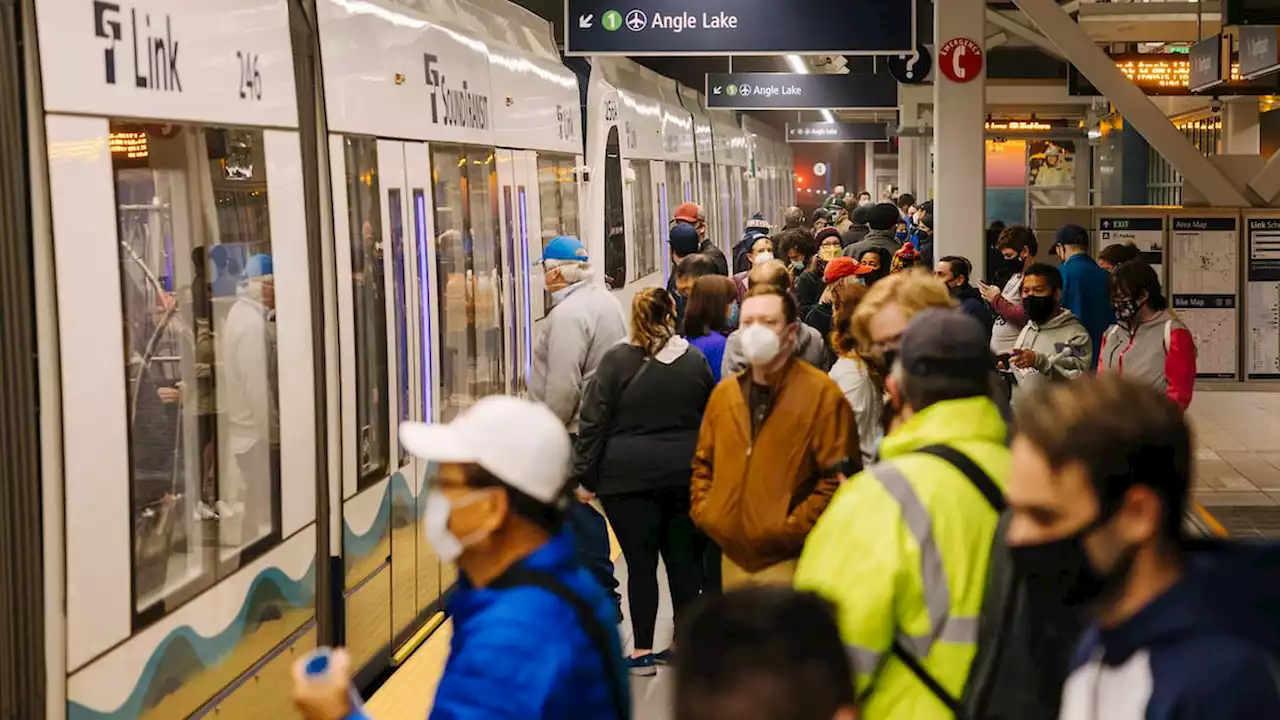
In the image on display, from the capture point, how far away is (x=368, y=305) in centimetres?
616

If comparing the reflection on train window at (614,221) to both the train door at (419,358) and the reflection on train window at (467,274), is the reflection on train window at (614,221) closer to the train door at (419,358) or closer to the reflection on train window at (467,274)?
the reflection on train window at (467,274)

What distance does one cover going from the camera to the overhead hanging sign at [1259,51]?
12.0m

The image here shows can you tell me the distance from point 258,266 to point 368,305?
1.23 m

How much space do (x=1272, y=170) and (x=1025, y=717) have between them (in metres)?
14.2

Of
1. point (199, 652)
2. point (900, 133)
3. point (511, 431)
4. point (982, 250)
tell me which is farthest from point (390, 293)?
point (900, 133)

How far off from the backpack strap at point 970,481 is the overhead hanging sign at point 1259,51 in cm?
979

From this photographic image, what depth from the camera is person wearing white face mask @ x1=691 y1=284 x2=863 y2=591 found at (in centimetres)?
512

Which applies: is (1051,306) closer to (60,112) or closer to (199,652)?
(199,652)

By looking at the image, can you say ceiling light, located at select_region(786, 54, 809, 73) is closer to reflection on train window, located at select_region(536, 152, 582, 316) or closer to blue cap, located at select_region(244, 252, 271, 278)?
reflection on train window, located at select_region(536, 152, 582, 316)

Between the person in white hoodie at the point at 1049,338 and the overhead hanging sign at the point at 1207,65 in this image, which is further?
the overhead hanging sign at the point at 1207,65

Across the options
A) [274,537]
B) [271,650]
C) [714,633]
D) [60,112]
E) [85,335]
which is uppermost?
[60,112]

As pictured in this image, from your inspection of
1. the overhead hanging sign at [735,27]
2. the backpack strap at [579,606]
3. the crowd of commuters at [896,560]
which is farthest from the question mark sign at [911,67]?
the backpack strap at [579,606]

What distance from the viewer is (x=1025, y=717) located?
9.47 ft

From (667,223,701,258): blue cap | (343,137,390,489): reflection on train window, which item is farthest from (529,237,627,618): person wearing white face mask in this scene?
(667,223,701,258): blue cap
